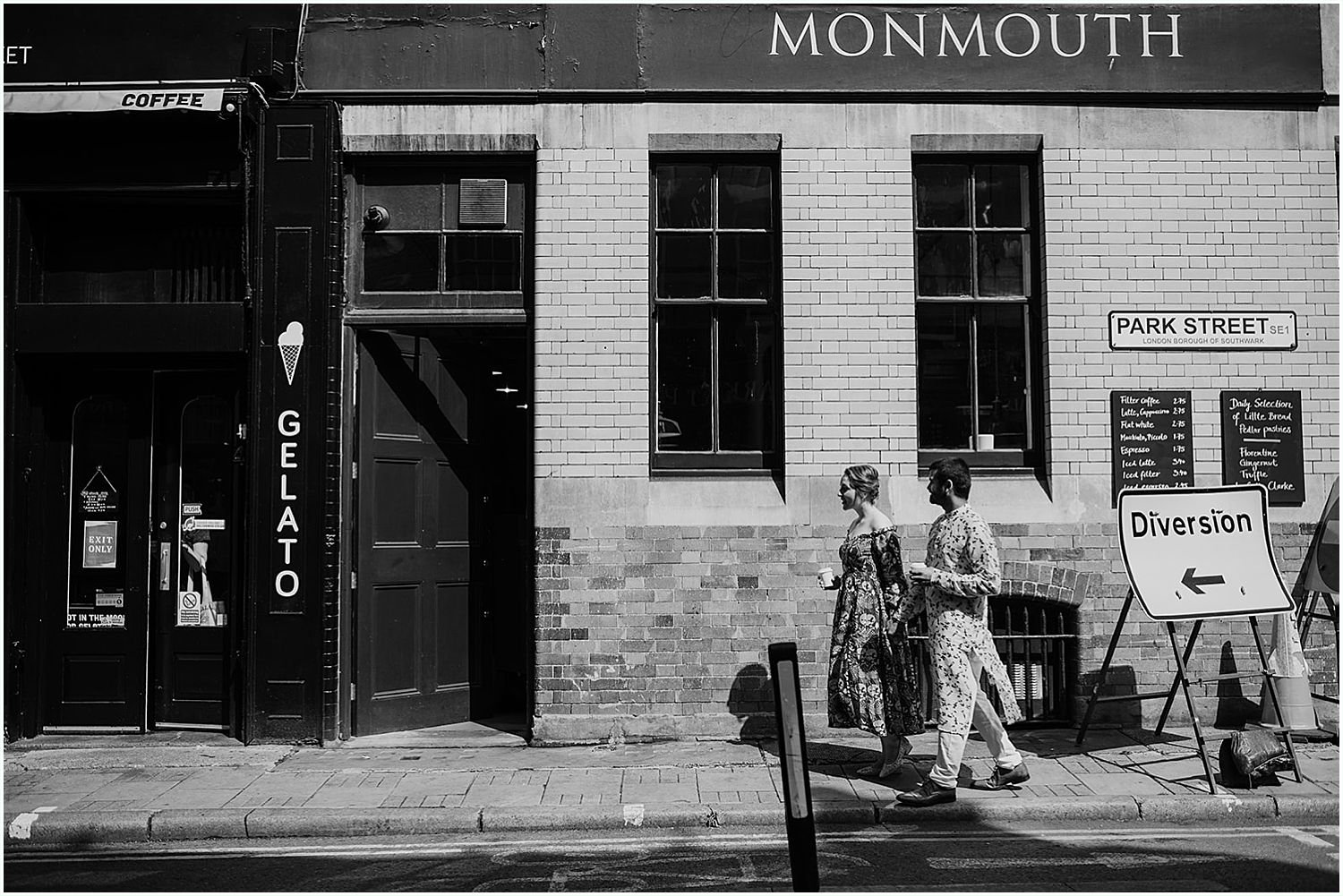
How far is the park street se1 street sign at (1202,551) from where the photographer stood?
24.5 feet

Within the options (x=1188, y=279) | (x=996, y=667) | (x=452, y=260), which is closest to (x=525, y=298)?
(x=452, y=260)

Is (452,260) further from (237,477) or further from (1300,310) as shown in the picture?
(1300,310)

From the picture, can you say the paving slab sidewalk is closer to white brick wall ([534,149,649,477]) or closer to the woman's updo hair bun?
the woman's updo hair bun

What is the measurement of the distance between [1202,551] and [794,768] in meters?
4.70

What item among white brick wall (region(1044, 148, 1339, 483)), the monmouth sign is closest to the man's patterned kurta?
white brick wall (region(1044, 148, 1339, 483))

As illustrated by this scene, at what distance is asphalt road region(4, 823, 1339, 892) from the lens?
17.7 ft

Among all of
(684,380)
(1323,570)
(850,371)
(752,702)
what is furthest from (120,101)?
(1323,570)

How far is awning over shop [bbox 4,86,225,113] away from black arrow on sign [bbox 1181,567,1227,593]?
7.60 meters

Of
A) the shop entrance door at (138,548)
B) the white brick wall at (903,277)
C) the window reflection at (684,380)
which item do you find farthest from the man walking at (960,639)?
the shop entrance door at (138,548)

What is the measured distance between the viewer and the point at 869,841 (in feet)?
20.2

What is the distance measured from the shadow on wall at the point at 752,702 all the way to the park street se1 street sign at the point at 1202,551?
9.04ft

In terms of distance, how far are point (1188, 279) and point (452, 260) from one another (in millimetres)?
5790

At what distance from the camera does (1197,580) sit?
7590 mm

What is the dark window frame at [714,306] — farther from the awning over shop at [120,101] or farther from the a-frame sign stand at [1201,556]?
the awning over shop at [120,101]
